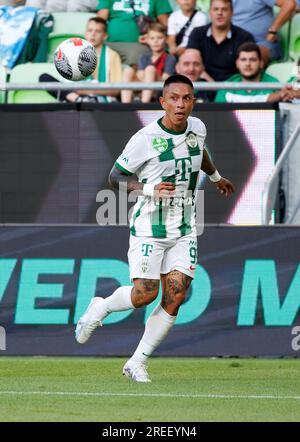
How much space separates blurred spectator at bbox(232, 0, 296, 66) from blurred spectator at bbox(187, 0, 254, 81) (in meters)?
0.72

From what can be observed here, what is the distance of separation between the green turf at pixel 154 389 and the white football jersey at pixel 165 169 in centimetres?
133

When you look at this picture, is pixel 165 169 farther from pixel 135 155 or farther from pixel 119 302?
pixel 119 302

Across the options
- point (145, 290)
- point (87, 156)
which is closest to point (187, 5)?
point (87, 156)

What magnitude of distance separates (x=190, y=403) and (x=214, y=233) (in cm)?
430

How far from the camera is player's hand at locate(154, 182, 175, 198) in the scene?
392 inches

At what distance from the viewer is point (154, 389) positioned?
9.77 metres

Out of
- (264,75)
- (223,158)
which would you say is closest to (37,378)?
(223,158)

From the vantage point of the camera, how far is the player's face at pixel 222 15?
16.4m

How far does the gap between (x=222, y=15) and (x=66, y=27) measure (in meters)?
2.76

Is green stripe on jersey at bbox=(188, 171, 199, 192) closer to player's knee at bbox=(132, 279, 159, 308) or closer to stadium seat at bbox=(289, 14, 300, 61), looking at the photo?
player's knee at bbox=(132, 279, 159, 308)

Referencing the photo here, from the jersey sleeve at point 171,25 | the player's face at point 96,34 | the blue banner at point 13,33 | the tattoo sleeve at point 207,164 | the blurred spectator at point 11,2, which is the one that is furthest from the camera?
the blurred spectator at point 11,2

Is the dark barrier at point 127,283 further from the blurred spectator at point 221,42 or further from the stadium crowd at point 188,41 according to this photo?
the blurred spectator at point 221,42

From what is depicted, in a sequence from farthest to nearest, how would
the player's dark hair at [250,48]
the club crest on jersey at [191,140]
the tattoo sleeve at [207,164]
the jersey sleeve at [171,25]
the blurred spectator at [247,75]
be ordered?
the jersey sleeve at [171,25], the player's dark hair at [250,48], the blurred spectator at [247,75], the tattoo sleeve at [207,164], the club crest on jersey at [191,140]

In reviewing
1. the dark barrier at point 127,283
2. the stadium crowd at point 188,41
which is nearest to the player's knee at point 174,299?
the dark barrier at point 127,283
